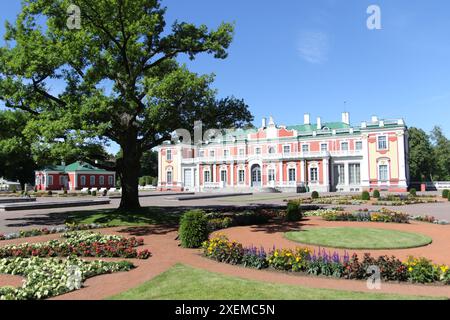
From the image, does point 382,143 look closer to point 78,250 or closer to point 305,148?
point 305,148

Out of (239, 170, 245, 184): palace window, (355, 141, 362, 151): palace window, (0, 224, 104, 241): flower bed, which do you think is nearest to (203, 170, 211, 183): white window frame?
(239, 170, 245, 184): palace window

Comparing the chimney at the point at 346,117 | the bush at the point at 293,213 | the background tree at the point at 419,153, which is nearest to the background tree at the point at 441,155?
the background tree at the point at 419,153

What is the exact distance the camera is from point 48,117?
16359 mm

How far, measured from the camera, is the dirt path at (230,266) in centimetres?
778

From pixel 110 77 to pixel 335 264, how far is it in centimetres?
1510

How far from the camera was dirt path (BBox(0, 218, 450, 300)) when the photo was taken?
7777 millimetres

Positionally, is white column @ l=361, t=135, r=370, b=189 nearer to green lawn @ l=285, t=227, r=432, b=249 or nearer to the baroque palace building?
the baroque palace building

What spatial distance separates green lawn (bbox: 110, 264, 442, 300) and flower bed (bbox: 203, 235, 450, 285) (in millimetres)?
1339

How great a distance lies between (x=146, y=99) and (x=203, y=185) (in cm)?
4907

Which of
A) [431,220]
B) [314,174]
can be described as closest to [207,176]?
[314,174]

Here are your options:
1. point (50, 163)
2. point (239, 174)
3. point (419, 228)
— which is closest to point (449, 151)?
Result: point (239, 174)

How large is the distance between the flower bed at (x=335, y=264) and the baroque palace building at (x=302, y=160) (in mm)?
40018

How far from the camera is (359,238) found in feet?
45.2

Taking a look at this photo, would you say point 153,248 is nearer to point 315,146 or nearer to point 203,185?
point 315,146
